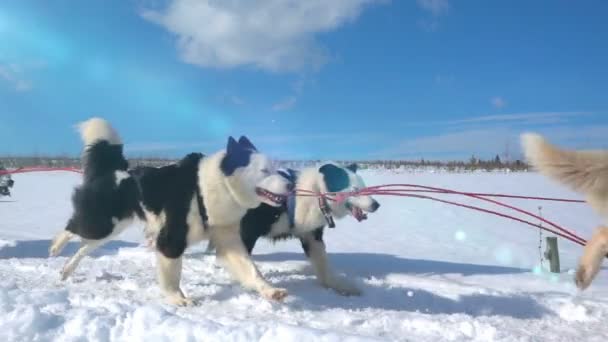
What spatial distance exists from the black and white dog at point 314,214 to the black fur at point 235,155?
1.78ft

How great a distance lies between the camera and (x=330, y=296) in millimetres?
4613

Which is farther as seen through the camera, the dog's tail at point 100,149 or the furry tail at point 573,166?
the dog's tail at point 100,149

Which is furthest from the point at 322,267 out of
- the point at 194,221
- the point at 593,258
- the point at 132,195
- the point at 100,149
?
the point at 593,258

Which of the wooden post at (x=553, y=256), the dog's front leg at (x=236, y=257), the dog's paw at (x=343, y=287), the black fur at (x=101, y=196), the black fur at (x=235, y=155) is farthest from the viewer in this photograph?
the wooden post at (x=553, y=256)

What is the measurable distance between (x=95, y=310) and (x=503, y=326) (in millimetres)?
2772

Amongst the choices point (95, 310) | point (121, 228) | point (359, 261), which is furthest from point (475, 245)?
point (95, 310)

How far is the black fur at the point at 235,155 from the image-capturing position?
4.15 m

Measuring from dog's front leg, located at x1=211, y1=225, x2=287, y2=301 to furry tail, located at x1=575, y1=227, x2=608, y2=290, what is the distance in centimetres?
212

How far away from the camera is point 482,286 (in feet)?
16.1

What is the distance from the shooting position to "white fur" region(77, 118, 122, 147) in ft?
17.0

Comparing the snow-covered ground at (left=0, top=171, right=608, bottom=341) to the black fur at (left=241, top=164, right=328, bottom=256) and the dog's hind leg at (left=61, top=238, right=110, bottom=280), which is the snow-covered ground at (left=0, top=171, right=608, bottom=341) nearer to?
the dog's hind leg at (left=61, top=238, right=110, bottom=280)

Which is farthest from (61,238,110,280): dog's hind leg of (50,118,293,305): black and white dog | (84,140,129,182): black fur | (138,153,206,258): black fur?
(138,153,206,258): black fur

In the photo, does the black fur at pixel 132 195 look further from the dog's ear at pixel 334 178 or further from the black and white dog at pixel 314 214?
the dog's ear at pixel 334 178

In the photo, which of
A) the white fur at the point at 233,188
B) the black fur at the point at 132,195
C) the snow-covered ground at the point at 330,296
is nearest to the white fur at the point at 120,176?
the black fur at the point at 132,195
